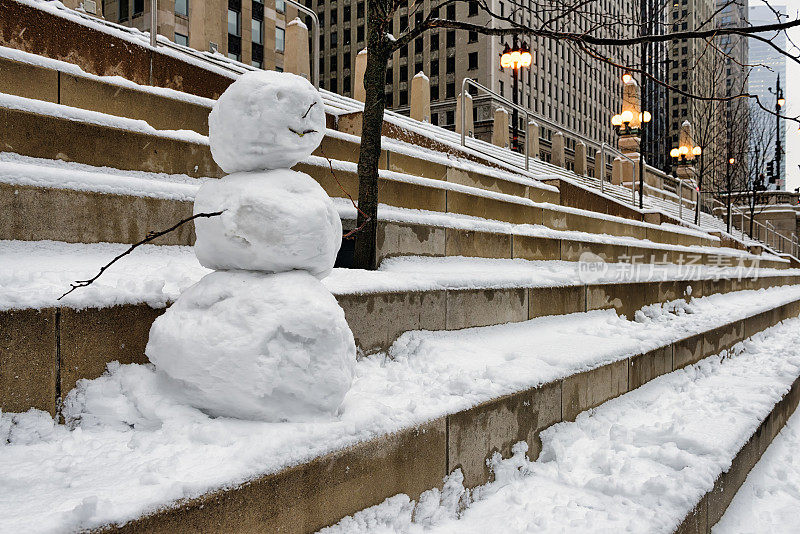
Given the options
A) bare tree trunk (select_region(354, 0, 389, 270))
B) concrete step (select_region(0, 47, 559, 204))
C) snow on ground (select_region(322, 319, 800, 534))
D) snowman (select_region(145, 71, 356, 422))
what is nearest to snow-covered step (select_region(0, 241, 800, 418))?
snowman (select_region(145, 71, 356, 422))

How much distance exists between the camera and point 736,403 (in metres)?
3.72

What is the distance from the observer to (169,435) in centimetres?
162

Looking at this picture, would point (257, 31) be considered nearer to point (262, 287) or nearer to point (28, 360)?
point (262, 287)

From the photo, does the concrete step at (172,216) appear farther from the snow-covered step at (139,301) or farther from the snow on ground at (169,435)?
the snow on ground at (169,435)

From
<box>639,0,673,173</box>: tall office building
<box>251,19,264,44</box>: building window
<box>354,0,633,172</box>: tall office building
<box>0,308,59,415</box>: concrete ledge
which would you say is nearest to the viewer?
<box>0,308,59,415</box>: concrete ledge

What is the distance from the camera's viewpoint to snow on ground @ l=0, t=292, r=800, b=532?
1.25 metres

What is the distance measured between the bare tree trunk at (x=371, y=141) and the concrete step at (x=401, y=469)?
147 centimetres

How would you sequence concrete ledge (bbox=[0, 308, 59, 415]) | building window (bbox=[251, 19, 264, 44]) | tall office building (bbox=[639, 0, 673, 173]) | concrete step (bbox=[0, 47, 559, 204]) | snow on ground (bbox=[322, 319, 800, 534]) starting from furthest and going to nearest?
building window (bbox=[251, 19, 264, 44]) → tall office building (bbox=[639, 0, 673, 173]) → concrete step (bbox=[0, 47, 559, 204]) → snow on ground (bbox=[322, 319, 800, 534]) → concrete ledge (bbox=[0, 308, 59, 415])

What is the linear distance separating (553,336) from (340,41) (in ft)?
194

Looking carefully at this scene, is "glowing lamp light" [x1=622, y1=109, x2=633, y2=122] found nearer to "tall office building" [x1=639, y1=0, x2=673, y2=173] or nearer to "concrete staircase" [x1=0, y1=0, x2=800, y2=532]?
"tall office building" [x1=639, y1=0, x2=673, y2=173]

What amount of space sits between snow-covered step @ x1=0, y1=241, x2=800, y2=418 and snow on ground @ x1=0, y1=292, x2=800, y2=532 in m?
0.09

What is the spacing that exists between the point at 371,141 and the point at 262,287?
Result: 2.16 m

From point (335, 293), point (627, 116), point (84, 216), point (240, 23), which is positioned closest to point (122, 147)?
point (84, 216)

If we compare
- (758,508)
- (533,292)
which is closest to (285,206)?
(533,292)
